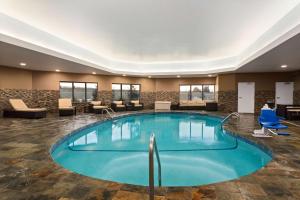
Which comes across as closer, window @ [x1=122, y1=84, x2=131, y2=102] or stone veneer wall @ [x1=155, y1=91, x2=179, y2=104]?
window @ [x1=122, y1=84, x2=131, y2=102]

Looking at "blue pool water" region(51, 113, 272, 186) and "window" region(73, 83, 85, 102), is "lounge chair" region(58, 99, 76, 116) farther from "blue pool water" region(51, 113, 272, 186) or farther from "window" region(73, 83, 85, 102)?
"blue pool water" region(51, 113, 272, 186)

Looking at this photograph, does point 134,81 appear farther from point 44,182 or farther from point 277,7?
point 44,182

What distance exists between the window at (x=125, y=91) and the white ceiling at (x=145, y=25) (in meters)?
4.85

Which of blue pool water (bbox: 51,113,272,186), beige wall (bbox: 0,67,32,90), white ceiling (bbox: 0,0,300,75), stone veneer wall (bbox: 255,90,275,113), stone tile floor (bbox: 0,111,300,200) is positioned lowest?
blue pool water (bbox: 51,113,272,186)

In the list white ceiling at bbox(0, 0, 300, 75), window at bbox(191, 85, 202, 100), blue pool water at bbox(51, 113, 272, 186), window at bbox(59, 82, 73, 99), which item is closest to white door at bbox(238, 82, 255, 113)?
white ceiling at bbox(0, 0, 300, 75)

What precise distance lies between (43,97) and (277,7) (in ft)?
38.0

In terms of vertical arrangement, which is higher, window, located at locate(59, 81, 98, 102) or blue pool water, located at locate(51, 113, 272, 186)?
window, located at locate(59, 81, 98, 102)

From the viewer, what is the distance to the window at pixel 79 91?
11961 mm

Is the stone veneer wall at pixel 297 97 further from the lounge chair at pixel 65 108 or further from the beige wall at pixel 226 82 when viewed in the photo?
the lounge chair at pixel 65 108

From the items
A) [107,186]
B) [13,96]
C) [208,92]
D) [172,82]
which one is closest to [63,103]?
[13,96]

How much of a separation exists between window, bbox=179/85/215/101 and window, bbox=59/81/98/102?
6785mm

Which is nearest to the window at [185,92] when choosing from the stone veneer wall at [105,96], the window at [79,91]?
the stone veneer wall at [105,96]

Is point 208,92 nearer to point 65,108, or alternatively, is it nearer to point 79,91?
point 79,91

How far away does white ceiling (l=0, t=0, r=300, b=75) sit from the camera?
4.80 metres
